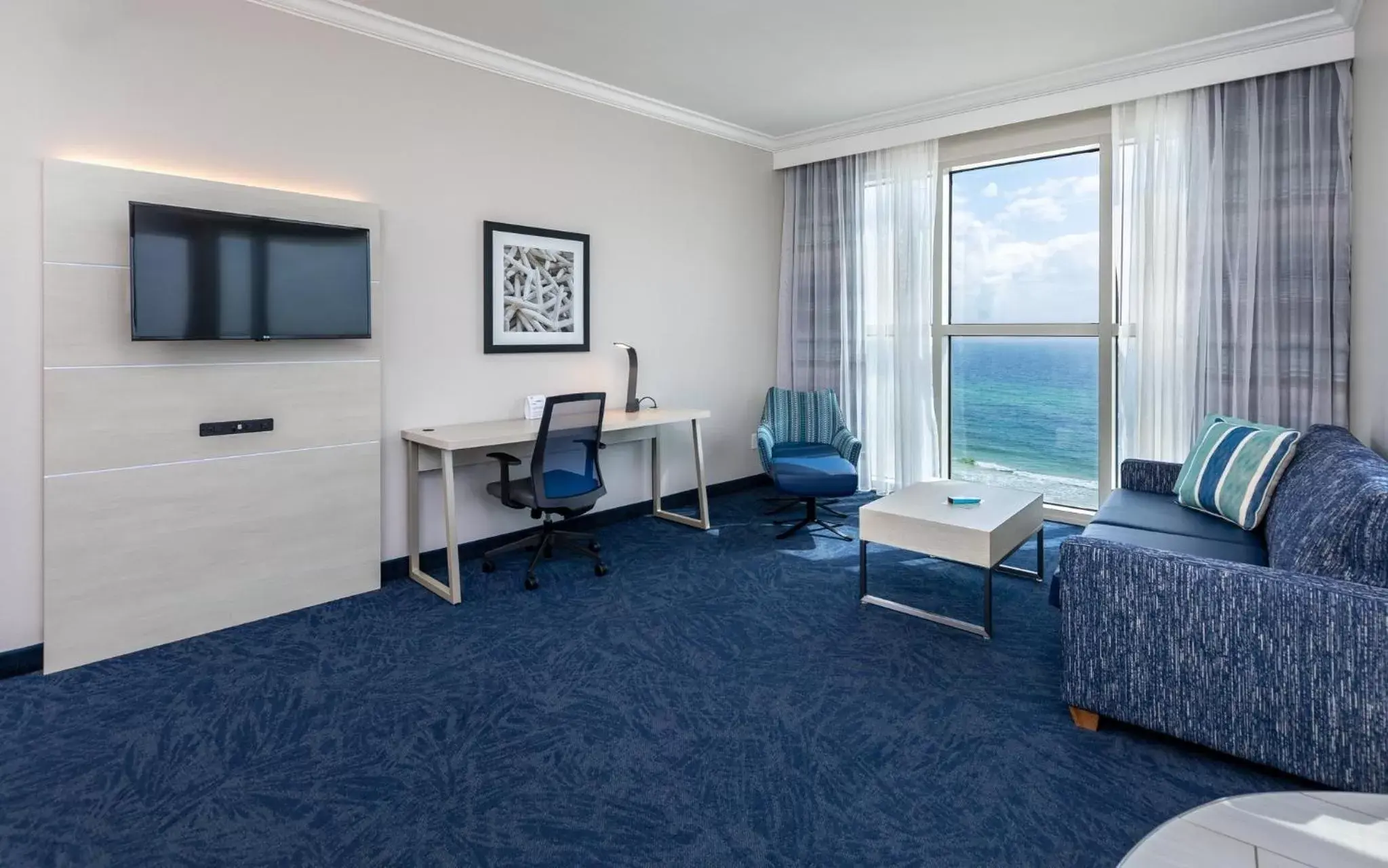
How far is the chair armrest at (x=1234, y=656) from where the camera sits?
6.23ft

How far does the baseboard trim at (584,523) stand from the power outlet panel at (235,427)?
37.2 inches

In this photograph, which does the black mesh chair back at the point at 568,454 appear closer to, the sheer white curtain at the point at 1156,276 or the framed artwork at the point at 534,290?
the framed artwork at the point at 534,290

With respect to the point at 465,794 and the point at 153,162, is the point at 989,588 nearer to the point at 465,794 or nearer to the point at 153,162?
the point at 465,794

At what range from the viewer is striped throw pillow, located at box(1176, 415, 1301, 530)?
3072 millimetres

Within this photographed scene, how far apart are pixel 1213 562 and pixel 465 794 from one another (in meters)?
2.28

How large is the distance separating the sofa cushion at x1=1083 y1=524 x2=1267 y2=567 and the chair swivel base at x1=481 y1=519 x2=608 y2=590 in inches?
97.0

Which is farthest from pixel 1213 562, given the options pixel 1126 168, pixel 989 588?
pixel 1126 168

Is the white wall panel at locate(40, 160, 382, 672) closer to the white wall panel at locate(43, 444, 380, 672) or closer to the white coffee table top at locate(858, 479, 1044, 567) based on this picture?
the white wall panel at locate(43, 444, 380, 672)

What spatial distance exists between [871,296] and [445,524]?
3591 millimetres

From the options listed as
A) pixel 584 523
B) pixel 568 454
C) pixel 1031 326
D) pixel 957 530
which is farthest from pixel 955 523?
pixel 584 523

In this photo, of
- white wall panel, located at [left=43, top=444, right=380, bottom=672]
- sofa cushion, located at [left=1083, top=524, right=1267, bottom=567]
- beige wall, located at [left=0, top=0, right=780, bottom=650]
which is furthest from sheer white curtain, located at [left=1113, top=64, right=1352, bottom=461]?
white wall panel, located at [left=43, top=444, right=380, bottom=672]

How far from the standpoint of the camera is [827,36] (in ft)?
12.8

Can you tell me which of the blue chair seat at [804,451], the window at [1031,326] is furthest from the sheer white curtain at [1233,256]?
the blue chair seat at [804,451]

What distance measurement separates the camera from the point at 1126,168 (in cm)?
445
